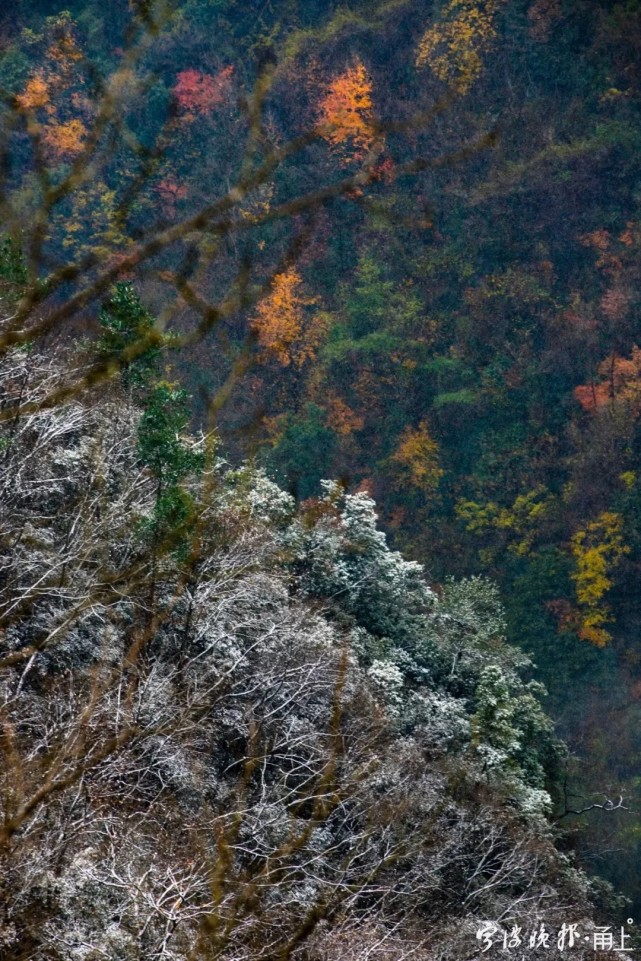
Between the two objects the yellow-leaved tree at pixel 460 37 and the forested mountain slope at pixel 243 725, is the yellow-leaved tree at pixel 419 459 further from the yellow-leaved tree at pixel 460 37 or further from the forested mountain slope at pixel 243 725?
the forested mountain slope at pixel 243 725

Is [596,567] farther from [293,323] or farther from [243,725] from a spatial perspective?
[243,725]

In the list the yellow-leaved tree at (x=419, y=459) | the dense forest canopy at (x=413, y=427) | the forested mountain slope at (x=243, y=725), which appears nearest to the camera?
the forested mountain slope at (x=243, y=725)

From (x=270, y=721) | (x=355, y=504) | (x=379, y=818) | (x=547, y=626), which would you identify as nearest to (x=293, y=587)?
(x=355, y=504)

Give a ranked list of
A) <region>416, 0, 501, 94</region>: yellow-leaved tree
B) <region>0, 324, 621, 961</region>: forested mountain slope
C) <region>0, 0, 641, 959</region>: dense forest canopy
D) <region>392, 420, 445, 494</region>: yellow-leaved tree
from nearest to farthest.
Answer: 1. <region>0, 324, 621, 961</region>: forested mountain slope
2. <region>0, 0, 641, 959</region>: dense forest canopy
3. <region>392, 420, 445, 494</region>: yellow-leaved tree
4. <region>416, 0, 501, 94</region>: yellow-leaved tree

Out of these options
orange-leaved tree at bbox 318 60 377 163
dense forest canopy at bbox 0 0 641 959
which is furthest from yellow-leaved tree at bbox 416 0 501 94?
orange-leaved tree at bbox 318 60 377 163

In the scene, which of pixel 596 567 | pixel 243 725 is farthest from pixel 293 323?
pixel 243 725

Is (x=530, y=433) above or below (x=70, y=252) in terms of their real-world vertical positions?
below

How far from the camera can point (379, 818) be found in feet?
24.4

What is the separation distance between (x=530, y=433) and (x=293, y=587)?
10881 millimetres

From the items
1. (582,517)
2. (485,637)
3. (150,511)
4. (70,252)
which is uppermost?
(150,511)

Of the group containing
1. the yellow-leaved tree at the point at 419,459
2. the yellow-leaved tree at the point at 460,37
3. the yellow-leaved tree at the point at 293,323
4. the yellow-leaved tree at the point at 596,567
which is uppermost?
the yellow-leaved tree at the point at 460,37

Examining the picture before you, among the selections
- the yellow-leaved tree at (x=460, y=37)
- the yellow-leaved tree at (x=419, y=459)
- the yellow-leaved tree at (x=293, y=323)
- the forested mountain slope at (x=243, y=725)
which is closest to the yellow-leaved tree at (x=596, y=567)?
the yellow-leaved tree at (x=419, y=459)

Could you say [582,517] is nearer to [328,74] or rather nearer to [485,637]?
[485,637]

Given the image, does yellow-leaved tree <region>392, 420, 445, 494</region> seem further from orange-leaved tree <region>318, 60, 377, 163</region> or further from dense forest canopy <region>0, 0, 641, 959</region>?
orange-leaved tree <region>318, 60, 377, 163</region>
